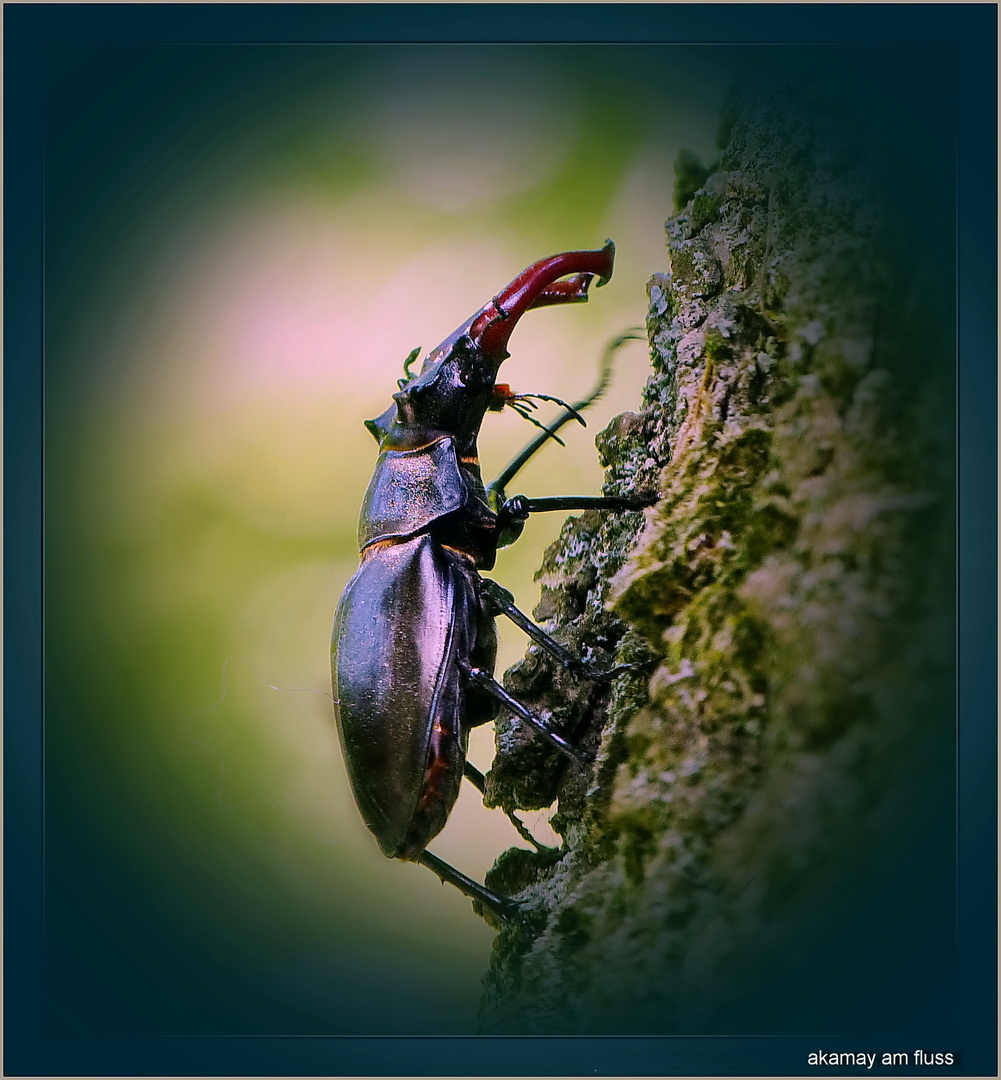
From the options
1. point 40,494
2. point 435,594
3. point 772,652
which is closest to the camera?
point 772,652

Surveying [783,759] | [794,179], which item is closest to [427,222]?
[794,179]

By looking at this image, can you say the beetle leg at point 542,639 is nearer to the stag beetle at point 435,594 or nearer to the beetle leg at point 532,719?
the stag beetle at point 435,594

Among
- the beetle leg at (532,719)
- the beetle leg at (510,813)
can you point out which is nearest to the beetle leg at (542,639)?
the beetle leg at (532,719)

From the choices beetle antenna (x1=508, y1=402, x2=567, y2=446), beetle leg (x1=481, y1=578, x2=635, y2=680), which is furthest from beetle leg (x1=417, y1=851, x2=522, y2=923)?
beetle antenna (x1=508, y1=402, x2=567, y2=446)

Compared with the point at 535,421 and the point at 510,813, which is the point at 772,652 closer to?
the point at 510,813

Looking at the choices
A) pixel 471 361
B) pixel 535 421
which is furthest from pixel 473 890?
pixel 471 361

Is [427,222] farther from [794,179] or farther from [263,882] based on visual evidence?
[263,882]
